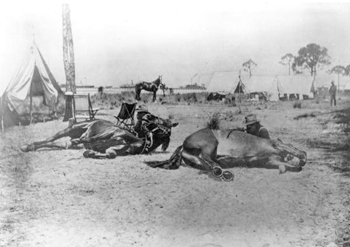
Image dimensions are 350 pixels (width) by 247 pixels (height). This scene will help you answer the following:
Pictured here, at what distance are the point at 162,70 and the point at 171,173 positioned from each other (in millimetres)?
1359

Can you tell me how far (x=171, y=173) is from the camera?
477cm

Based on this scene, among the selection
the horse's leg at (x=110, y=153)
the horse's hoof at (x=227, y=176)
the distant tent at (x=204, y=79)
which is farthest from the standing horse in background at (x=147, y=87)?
the horse's hoof at (x=227, y=176)

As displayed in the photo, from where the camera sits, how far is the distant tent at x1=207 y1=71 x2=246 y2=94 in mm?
4898

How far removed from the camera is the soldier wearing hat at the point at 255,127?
15.8ft

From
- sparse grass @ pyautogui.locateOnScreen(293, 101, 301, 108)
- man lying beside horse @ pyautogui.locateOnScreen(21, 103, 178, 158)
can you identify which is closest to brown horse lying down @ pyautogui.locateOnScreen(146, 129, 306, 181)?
man lying beside horse @ pyautogui.locateOnScreen(21, 103, 178, 158)

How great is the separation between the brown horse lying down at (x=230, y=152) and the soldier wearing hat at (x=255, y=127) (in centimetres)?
6

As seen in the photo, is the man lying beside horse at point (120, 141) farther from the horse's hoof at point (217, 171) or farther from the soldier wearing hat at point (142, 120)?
the horse's hoof at point (217, 171)

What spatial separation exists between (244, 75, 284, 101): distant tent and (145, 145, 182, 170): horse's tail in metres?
1.25

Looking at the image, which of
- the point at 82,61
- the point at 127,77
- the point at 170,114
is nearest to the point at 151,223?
the point at 170,114

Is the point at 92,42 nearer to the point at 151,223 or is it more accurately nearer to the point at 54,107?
the point at 54,107

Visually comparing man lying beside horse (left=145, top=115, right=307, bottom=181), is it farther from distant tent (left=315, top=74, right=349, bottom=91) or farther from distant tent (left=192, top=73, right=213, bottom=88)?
distant tent (left=315, top=74, right=349, bottom=91)

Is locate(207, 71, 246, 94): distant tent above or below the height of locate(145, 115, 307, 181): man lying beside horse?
Answer: above

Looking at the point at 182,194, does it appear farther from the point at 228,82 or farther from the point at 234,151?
the point at 228,82

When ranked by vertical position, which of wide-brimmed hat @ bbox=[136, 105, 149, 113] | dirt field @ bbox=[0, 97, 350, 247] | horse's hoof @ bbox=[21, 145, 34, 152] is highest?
wide-brimmed hat @ bbox=[136, 105, 149, 113]
